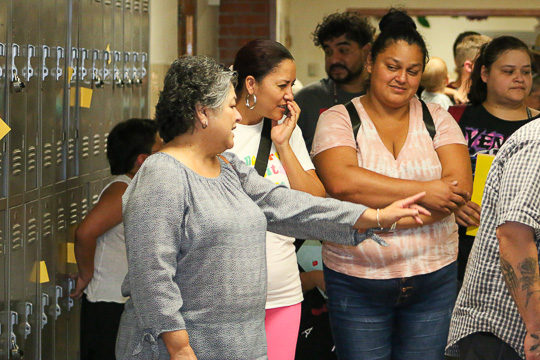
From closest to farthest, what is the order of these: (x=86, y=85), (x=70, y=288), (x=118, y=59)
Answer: (x=70, y=288)
(x=86, y=85)
(x=118, y=59)

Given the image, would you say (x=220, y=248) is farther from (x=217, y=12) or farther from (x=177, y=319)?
(x=217, y=12)

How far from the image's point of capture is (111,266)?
3100 millimetres

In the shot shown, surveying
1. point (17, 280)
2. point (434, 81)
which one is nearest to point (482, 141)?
point (17, 280)

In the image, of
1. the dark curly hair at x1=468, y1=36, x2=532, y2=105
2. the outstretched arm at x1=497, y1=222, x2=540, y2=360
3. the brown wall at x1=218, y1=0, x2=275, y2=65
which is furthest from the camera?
the brown wall at x1=218, y1=0, x2=275, y2=65

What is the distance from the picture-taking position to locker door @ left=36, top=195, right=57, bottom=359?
3.13m

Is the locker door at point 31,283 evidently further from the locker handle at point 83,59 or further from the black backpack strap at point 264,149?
the black backpack strap at point 264,149

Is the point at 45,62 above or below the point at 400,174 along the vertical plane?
above

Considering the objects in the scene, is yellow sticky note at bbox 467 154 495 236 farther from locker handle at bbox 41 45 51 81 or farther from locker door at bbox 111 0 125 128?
locker door at bbox 111 0 125 128

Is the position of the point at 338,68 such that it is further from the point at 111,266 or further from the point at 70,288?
the point at 70,288

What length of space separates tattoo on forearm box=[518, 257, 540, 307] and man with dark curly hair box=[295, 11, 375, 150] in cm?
175

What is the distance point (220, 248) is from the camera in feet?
5.99

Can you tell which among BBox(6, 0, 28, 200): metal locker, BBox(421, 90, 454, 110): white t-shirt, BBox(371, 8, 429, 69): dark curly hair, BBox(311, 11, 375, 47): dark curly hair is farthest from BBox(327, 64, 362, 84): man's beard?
BBox(421, 90, 454, 110): white t-shirt

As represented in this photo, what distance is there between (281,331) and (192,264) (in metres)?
0.63

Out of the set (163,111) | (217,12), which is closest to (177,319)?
(163,111)
